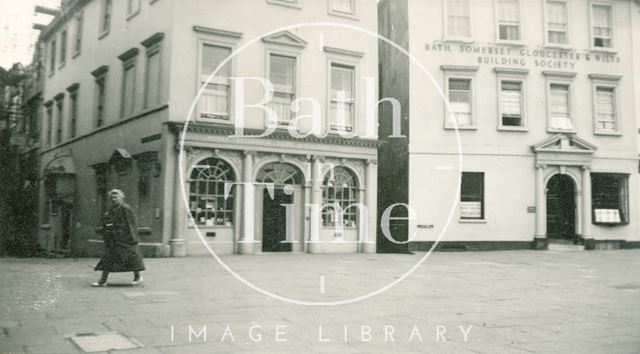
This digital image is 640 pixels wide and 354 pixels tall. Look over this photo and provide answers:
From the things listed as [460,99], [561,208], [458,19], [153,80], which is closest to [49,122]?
[153,80]

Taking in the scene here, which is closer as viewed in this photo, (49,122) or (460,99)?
(460,99)

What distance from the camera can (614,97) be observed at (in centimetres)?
2489

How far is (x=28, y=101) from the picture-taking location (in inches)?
1235

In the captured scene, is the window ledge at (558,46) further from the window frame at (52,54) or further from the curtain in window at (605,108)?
the window frame at (52,54)

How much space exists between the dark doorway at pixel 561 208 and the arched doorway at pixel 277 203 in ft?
35.0

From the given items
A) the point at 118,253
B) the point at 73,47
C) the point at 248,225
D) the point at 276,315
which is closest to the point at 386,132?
the point at 248,225

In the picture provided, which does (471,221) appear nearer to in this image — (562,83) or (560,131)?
(560,131)

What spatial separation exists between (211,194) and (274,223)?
8.62ft

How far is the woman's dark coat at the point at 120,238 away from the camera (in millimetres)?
10375

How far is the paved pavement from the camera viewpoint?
5.88 meters

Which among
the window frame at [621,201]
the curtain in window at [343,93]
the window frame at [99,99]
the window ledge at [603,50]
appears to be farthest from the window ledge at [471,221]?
the window frame at [99,99]

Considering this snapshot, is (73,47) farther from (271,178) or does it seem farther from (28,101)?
(271,178)

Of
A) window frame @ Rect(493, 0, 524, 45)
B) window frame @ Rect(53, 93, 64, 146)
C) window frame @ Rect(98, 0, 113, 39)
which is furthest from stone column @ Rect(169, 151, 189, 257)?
window frame @ Rect(493, 0, 524, 45)

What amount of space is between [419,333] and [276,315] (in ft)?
6.20
